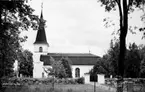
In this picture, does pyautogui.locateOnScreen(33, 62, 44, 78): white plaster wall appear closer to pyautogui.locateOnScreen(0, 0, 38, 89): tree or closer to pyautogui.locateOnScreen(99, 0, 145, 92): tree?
pyautogui.locateOnScreen(0, 0, 38, 89): tree

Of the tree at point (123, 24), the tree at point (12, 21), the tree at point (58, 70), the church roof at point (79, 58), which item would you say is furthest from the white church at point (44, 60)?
the tree at point (123, 24)

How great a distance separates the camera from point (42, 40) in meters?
67.2

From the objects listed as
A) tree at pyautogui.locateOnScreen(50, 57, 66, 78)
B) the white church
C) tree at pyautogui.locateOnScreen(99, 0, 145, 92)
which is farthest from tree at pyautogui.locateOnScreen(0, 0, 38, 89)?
the white church

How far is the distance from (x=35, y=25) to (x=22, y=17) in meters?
1.05

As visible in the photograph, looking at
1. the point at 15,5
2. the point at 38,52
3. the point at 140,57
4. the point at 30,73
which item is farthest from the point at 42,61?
the point at 15,5

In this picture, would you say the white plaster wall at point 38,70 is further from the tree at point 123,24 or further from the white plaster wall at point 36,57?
the tree at point 123,24

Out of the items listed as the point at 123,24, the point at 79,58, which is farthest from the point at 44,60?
the point at 123,24

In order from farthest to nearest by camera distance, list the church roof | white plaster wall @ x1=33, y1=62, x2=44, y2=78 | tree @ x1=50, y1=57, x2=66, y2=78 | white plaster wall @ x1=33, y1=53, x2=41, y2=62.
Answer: the church roof
white plaster wall @ x1=33, y1=53, x2=41, y2=62
white plaster wall @ x1=33, y1=62, x2=44, y2=78
tree @ x1=50, y1=57, x2=66, y2=78

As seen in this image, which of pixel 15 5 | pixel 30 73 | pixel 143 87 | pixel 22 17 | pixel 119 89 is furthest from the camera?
pixel 30 73

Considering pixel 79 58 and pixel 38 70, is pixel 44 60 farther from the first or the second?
pixel 79 58

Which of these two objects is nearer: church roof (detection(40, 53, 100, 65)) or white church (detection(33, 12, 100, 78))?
white church (detection(33, 12, 100, 78))

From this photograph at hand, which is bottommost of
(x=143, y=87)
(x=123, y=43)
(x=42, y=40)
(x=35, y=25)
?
(x=143, y=87)

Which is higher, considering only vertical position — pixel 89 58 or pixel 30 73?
pixel 89 58

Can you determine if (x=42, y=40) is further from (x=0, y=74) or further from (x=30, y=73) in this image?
(x=0, y=74)
